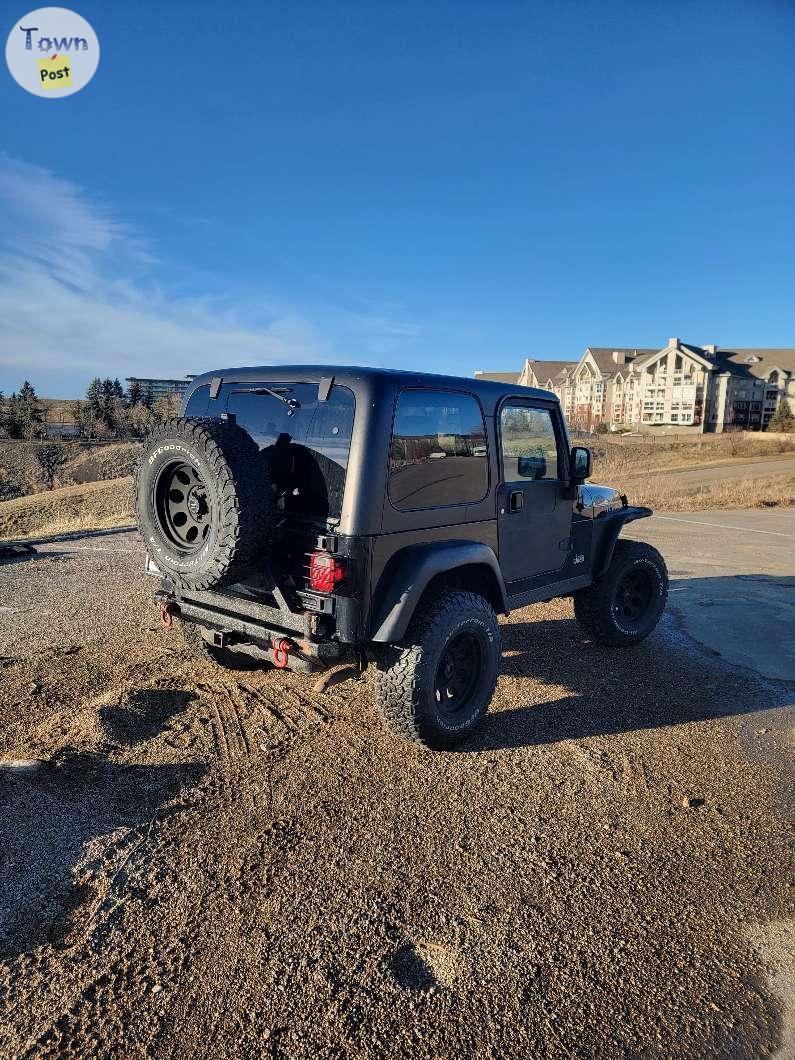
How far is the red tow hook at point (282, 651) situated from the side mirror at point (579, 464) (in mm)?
2651

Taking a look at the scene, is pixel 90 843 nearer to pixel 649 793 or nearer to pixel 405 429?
pixel 405 429

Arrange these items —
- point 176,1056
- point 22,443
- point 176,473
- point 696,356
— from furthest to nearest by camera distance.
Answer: point 696,356 → point 22,443 → point 176,473 → point 176,1056

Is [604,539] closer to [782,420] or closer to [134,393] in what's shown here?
[134,393]

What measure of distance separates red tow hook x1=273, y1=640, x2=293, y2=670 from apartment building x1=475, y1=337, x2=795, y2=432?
54.1 metres

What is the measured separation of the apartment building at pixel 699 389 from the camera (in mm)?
56688

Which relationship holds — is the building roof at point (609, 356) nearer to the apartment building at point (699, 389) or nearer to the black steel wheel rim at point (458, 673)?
the apartment building at point (699, 389)

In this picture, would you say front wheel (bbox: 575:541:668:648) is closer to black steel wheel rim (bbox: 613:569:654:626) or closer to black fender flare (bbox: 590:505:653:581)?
black steel wheel rim (bbox: 613:569:654:626)

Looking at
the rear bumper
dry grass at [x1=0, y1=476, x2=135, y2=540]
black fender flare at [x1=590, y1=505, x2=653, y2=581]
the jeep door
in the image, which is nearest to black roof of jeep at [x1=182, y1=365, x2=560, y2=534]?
the jeep door

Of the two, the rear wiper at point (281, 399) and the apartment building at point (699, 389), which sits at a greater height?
the apartment building at point (699, 389)

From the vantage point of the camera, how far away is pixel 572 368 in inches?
2891

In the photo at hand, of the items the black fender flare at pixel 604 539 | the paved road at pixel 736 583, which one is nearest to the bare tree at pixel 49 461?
the paved road at pixel 736 583

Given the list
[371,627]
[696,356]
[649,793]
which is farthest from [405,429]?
[696,356]

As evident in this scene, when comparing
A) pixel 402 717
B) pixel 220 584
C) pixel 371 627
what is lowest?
pixel 402 717

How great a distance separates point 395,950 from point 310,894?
0.44 metres
